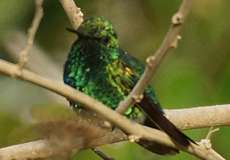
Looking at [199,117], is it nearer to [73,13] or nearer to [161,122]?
[161,122]

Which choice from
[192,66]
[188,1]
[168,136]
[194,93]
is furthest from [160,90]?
Result: [188,1]

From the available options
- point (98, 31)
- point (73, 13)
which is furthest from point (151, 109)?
point (73, 13)

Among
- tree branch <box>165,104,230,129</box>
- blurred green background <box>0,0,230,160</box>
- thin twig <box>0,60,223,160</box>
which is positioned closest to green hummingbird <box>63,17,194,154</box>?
tree branch <box>165,104,230,129</box>

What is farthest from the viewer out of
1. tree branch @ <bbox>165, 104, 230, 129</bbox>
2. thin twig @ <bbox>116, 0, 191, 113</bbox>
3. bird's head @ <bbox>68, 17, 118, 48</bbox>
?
tree branch @ <bbox>165, 104, 230, 129</bbox>

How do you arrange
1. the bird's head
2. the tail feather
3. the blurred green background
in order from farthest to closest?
1. the blurred green background
2. the bird's head
3. the tail feather

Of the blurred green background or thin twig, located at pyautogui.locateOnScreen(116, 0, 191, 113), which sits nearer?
thin twig, located at pyautogui.locateOnScreen(116, 0, 191, 113)

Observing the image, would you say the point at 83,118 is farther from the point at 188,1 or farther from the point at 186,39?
the point at 186,39

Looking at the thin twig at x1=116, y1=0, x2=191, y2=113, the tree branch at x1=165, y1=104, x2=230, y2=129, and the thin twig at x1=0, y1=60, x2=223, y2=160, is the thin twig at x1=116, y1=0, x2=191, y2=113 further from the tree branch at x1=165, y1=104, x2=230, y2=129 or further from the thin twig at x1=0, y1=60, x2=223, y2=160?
the tree branch at x1=165, y1=104, x2=230, y2=129

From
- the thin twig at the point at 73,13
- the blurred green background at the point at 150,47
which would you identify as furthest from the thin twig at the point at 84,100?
the blurred green background at the point at 150,47
